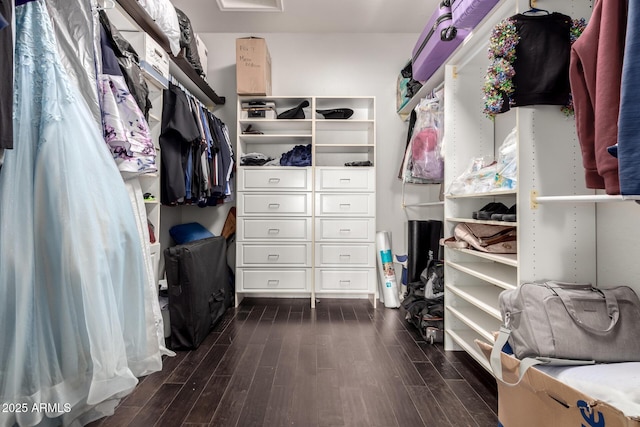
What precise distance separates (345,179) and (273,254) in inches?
38.2

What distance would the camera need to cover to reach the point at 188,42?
97.5 inches

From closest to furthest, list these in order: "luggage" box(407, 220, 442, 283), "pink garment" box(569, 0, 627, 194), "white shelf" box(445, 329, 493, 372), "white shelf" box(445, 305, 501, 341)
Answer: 1. "pink garment" box(569, 0, 627, 194)
2. "white shelf" box(445, 305, 501, 341)
3. "white shelf" box(445, 329, 493, 372)
4. "luggage" box(407, 220, 442, 283)

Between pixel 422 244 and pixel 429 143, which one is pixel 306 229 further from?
pixel 429 143

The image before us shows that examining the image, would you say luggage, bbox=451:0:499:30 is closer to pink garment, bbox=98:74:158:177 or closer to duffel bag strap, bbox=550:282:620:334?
duffel bag strap, bbox=550:282:620:334

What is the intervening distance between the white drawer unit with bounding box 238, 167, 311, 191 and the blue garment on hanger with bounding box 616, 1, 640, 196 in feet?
7.57

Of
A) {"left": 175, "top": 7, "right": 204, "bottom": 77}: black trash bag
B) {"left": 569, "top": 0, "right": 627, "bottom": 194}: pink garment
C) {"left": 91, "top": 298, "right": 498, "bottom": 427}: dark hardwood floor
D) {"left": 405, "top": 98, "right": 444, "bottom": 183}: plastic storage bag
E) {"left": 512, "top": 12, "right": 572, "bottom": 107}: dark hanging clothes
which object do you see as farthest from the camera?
{"left": 175, "top": 7, "right": 204, "bottom": 77}: black trash bag

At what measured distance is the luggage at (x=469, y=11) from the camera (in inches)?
58.8

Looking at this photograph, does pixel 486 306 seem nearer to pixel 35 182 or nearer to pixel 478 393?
pixel 478 393

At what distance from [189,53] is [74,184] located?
2003 mm

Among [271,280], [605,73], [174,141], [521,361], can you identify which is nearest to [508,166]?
[605,73]

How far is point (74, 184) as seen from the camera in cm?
103

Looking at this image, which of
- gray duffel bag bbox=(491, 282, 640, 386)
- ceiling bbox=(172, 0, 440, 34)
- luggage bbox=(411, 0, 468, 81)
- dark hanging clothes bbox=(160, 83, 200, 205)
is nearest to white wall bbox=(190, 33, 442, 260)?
ceiling bbox=(172, 0, 440, 34)

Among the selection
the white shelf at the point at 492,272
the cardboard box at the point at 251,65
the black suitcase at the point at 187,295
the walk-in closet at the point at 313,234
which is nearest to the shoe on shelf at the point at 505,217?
the walk-in closet at the point at 313,234

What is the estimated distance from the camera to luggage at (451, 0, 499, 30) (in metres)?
1.49
